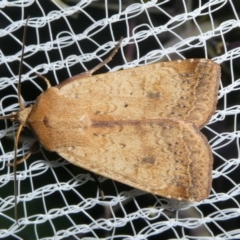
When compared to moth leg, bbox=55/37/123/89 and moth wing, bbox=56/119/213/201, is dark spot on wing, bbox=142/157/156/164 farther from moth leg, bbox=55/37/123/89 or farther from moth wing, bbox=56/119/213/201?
moth leg, bbox=55/37/123/89

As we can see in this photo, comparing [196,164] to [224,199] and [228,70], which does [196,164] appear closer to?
[224,199]

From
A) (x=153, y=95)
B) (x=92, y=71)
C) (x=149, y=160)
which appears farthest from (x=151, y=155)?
(x=92, y=71)

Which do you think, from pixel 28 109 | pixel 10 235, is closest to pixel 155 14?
pixel 28 109

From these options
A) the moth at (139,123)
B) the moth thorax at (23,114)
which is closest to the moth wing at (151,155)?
the moth at (139,123)

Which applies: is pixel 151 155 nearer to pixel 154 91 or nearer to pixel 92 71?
pixel 154 91

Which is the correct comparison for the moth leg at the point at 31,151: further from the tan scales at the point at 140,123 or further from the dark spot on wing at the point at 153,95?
the dark spot on wing at the point at 153,95

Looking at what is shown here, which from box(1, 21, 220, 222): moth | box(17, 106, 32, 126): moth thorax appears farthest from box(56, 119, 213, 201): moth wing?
box(17, 106, 32, 126): moth thorax
